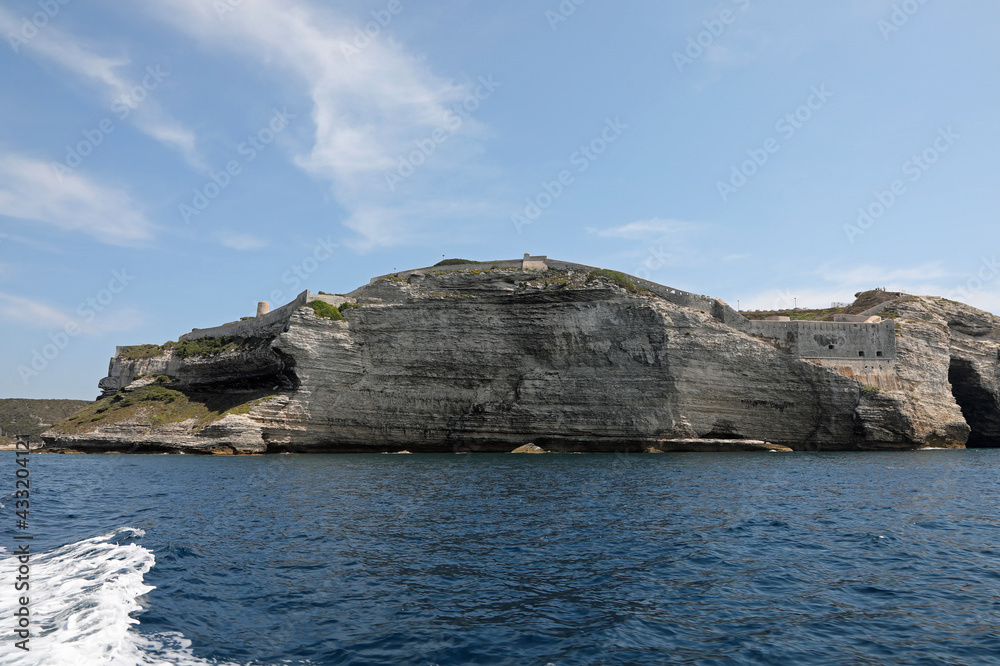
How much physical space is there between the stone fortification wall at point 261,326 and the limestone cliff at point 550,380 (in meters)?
1.00

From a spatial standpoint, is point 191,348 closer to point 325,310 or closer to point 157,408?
point 157,408

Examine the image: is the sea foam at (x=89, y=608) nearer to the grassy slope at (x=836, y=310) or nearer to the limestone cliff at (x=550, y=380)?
the limestone cliff at (x=550, y=380)

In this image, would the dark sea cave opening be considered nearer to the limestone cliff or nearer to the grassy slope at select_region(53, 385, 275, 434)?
the limestone cliff

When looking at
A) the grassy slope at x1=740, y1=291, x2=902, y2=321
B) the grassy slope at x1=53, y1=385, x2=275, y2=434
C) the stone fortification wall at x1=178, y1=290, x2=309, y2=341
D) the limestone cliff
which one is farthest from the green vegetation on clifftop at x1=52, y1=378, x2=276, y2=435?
the grassy slope at x1=740, y1=291, x2=902, y2=321

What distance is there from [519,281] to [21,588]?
48.1 metres

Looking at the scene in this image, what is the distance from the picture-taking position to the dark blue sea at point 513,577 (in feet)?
28.2

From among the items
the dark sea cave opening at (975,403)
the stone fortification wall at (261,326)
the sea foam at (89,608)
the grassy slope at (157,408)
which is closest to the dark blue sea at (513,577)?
the sea foam at (89,608)

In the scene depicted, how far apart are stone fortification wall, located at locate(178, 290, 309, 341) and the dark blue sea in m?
34.7

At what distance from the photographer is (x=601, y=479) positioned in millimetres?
28719

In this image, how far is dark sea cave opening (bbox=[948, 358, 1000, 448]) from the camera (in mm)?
62094

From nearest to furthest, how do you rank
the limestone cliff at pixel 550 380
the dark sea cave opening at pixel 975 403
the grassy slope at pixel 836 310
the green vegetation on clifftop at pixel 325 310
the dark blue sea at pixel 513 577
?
the dark blue sea at pixel 513 577
the limestone cliff at pixel 550 380
the green vegetation on clifftop at pixel 325 310
the dark sea cave opening at pixel 975 403
the grassy slope at pixel 836 310

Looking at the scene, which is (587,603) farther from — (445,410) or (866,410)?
(866,410)

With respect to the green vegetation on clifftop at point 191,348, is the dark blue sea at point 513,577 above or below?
below

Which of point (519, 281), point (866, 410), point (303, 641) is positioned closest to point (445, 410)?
point (519, 281)
